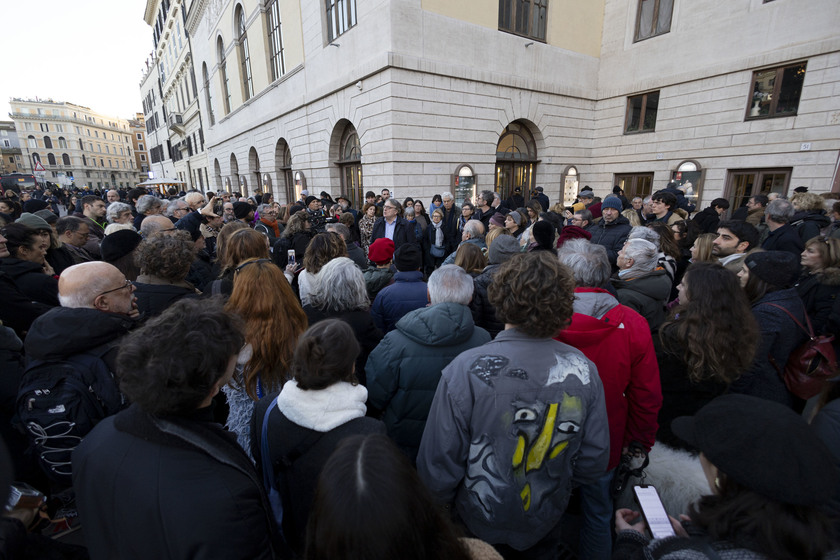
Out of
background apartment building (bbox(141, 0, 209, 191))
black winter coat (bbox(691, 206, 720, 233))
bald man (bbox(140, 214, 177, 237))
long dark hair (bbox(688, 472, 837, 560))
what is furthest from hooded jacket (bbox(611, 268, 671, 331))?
background apartment building (bbox(141, 0, 209, 191))

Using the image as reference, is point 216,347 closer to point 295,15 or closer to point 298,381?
point 298,381

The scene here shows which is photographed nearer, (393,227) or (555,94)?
(393,227)

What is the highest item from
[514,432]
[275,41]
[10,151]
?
[10,151]

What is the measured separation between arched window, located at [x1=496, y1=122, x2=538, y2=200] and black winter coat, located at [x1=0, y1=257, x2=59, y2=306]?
11689mm

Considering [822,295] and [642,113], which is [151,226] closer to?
[822,295]

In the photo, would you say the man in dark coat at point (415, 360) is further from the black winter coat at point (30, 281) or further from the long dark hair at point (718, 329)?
the black winter coat at point (30, 281)

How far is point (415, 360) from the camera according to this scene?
1.97 metres

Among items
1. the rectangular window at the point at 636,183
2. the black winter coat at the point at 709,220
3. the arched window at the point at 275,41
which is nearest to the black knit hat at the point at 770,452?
the black winter coat at the point at 709,220

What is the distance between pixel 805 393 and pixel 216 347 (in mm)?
3371

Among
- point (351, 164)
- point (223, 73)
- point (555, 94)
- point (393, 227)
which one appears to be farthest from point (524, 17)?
point (223, 73)

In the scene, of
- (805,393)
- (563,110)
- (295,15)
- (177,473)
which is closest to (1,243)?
(177,473)

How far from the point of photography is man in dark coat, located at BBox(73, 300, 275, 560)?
961 millimetres

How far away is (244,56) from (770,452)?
23.9 metres

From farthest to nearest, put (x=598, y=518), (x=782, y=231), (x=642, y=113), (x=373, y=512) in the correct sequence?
(x=642, y=113) < (x=782, y=231) < (x=598, y=518) < (x=373, y=512)
